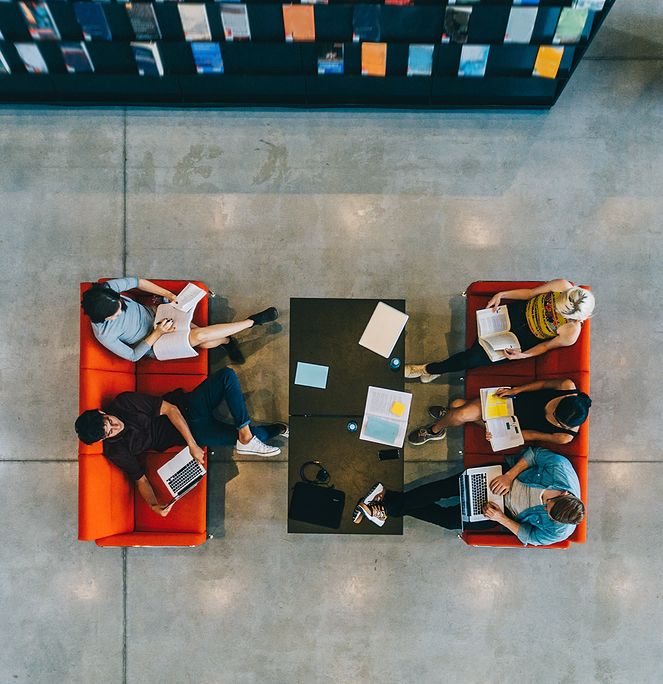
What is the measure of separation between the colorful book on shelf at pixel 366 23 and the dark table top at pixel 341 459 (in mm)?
2461

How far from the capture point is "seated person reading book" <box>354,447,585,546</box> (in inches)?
115

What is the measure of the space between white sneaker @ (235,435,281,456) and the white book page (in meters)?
0.80

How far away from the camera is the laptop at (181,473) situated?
3385 mm

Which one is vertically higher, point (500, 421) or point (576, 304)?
point (576, 304)

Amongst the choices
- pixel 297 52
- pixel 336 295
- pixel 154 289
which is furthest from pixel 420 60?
pixel 154 289

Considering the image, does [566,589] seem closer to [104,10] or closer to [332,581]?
[332,581]

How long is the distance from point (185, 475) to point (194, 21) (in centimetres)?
293

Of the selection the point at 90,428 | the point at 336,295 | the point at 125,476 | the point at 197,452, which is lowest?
the point at 125,476

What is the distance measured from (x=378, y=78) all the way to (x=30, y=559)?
4.38 metres

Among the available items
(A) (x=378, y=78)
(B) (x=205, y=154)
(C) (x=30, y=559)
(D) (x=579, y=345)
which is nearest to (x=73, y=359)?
(C) (x=30, y=559)

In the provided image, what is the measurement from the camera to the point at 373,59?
3.51 metres

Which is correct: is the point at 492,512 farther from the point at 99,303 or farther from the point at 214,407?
the point at 99,303

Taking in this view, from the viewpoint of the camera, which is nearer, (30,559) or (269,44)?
(269,44)

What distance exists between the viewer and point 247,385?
12.7ft
